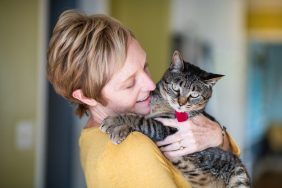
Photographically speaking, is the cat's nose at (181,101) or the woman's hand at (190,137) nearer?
the woman's hand at (190,137)

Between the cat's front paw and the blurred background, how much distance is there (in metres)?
1.04

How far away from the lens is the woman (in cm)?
101

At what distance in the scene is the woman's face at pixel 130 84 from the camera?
3.70 ft

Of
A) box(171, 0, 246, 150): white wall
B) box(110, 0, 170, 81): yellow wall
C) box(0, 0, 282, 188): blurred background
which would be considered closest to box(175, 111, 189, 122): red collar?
box(0, 0, 282, 188): blurred background

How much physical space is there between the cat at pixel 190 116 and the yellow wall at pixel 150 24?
1684 mm

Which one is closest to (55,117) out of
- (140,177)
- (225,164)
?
(225,164)

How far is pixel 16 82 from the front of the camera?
2.10 meters

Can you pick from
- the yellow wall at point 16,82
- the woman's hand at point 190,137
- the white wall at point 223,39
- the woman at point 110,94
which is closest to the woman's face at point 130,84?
the woman at point 110,94

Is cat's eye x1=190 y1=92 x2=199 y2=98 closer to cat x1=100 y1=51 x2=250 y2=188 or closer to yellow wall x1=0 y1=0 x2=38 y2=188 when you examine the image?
cat x1=100 y1=51 x2=250 y2=188

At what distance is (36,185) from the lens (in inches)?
85.4

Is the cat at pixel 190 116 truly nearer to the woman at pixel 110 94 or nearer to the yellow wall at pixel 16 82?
the woman at pixel 110 94

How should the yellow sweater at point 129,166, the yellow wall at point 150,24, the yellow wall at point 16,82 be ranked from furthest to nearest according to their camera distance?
the yellow wall at point 150,24 → the yellow wall at point 16,82 → the yellow sweater at point 129,166

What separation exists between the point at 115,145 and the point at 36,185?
1247mm

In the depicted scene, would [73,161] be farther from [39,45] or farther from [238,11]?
[238,11]
